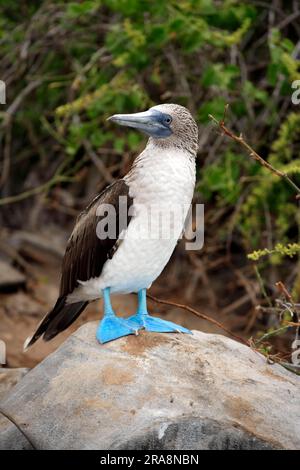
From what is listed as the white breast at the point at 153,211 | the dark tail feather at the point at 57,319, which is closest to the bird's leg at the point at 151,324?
the white breast at the point at 153,211

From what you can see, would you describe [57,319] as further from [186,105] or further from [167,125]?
[186,105]

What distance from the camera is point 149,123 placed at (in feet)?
11.2

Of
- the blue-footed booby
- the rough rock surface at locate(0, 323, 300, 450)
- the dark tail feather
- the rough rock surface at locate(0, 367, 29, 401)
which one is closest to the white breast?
the blue-footed booby

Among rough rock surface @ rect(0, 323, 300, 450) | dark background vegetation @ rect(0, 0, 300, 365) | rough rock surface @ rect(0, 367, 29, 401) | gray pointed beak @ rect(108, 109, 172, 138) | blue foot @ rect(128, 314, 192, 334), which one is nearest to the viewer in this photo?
rough rock surface @ rect(0, 323, 300, 450)

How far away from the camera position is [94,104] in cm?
520

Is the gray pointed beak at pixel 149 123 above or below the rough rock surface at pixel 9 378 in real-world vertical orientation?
above

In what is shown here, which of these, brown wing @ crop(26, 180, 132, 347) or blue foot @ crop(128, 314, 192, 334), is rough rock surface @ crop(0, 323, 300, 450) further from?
brown wing @ crop(26, 180, 132, 347)

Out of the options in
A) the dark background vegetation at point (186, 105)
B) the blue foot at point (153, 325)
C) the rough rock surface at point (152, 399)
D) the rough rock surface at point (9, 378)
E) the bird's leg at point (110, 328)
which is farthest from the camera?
the dark background vegetation at point (186, 105)

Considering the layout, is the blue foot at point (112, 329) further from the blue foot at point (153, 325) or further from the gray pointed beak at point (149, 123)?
the gray pointed beak at point (149, 123)

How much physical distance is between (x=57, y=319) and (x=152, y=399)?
3.24 ft

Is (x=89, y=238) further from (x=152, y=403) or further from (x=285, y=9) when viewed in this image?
(x=285, y=9)

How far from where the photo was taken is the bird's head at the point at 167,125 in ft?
11.2

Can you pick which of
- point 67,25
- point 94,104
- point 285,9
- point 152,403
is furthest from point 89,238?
point 285,9

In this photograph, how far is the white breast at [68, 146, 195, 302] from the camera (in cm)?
340
